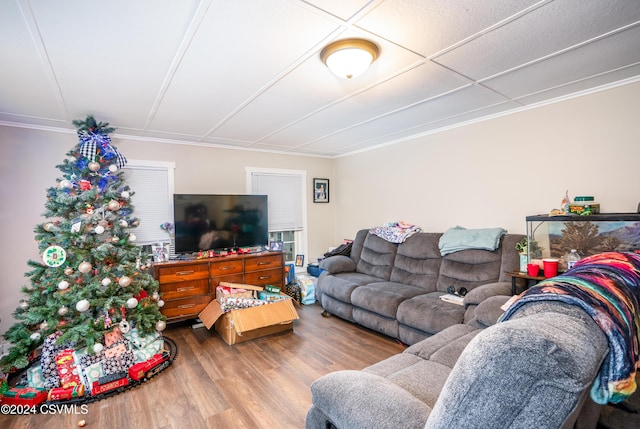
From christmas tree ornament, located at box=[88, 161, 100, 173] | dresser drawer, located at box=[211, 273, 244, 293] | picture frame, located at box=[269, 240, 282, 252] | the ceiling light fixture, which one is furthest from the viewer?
picture frame, located at box=[269, 240, 282, 252]

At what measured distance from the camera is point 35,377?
2.45m

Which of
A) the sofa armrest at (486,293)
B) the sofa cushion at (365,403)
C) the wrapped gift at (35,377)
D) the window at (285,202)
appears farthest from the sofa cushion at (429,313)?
the wrapped gift at (35,377)

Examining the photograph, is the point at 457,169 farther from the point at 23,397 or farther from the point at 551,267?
the point at 23,397

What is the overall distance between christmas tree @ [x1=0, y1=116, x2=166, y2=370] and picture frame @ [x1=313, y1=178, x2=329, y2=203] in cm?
289

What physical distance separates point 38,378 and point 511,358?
134 inches

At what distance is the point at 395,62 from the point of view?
2.07 m

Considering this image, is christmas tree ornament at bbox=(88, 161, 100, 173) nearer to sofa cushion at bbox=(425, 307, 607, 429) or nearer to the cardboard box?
the cardboard box

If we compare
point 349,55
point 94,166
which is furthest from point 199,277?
point 349,55

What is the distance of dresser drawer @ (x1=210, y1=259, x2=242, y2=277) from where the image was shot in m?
3.77

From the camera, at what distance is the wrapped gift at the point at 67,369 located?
2.43 meters

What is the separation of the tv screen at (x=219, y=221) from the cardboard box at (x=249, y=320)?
0.82 metres

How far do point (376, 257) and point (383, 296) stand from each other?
3.24 feet

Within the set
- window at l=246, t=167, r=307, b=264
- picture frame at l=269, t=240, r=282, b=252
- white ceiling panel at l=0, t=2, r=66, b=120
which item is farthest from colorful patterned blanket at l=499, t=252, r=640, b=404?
window at l=246, t=167, r=307, b=264

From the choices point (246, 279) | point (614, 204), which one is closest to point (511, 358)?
point (614, 204)
